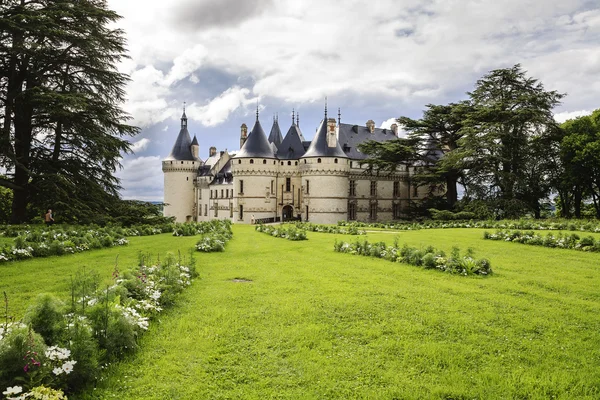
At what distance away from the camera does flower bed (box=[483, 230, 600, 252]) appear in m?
12.5

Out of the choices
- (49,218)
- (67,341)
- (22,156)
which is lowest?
(67,341)

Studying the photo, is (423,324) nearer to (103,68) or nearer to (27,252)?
(27,252)

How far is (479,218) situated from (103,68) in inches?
1047

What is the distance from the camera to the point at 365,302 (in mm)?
6855

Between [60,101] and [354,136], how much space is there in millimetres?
31345

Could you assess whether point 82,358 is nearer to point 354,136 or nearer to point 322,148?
point 322,148

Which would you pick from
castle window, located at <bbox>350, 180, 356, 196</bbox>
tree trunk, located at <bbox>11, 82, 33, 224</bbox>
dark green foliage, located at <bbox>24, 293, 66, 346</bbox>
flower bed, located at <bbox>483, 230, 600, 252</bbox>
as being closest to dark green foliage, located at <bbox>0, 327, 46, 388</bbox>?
A: dark green foliage, located at <bbox>24, 293, 66, 346</bbox>

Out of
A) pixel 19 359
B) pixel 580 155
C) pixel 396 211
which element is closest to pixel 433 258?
pixel 19 359

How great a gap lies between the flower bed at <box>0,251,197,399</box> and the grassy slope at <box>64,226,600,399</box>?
25 centimetres

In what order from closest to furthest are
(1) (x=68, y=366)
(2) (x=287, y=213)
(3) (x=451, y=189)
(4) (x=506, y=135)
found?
(1) (x=68, y=366) < (4) (x=506, y=135) < (3) (x=451, y=189) < (2) (x=287, y=213)

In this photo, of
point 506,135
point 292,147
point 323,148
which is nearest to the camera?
point 506,135

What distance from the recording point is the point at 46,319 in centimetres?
432

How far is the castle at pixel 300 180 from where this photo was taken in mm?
39094

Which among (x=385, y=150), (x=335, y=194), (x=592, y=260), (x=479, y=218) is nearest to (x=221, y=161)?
(x=335, y=194)
